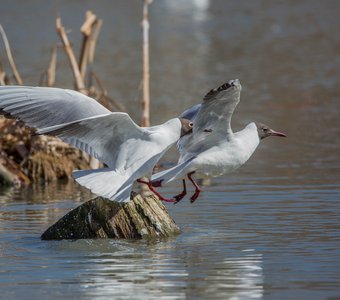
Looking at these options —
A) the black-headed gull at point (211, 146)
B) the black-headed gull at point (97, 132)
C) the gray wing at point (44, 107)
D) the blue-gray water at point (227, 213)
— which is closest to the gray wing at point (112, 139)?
the black-headed gull at point (97, 132)

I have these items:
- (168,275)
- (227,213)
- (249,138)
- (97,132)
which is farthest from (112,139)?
(227,213)

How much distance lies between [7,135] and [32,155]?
1.67ft

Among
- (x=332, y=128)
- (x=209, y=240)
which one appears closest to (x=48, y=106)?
(x=209, y=240)

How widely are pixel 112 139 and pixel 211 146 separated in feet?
3.68

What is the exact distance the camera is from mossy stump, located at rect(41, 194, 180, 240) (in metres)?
10.2

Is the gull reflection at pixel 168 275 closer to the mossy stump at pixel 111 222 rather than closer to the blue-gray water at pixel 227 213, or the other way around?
the blue-gray water at pixel 227 213

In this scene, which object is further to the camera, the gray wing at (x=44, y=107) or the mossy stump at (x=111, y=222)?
the mossy stump at (x=111, y=222)

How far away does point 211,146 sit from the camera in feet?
35.0

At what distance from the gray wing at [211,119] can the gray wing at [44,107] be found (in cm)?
101

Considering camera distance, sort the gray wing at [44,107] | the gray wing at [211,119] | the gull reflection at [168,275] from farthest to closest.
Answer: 1. the gray wing at [211,119]
2. the gray wing at [44,107]
3. the gull reflection at [168,275]

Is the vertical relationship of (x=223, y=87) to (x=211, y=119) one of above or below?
above

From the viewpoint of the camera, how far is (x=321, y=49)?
32.2 metres

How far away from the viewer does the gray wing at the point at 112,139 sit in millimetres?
9805

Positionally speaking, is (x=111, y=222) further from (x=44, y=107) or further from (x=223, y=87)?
(x=223, y=87)
